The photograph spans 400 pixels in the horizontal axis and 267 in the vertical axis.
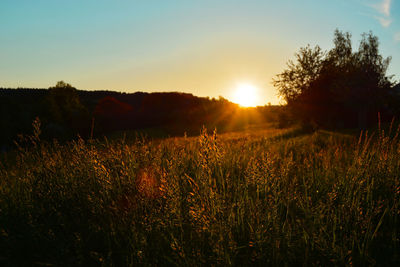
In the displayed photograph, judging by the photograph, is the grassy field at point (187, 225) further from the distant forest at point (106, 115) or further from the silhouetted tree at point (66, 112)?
the silhouetted tree at point (66, 112)

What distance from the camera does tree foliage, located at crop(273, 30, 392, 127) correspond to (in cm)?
2405

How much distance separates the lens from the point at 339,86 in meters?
24.4

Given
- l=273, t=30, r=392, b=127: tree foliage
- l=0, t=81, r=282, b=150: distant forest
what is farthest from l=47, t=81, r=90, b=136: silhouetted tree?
l=273, t=30, r=392, b=127: tree foliage

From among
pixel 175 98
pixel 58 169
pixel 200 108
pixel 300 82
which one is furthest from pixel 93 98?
pixel 58 169

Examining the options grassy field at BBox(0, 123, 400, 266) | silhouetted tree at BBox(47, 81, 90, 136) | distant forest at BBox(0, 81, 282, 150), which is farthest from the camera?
silhouetted tree at BBox(47, 81, 90, 136)

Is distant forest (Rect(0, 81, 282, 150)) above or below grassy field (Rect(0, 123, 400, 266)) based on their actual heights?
above

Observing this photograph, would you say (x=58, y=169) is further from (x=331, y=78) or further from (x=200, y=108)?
(x=200, y=108)

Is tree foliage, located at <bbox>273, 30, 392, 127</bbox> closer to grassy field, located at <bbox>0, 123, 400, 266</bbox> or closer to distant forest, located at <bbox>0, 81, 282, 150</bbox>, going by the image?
distant forest, located at <bbox>0, 81, 282, 150</bbox>

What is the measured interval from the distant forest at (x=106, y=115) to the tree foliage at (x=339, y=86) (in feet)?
11.2

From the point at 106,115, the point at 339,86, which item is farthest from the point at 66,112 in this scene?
the point at 339,86

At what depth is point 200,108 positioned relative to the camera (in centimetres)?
5962

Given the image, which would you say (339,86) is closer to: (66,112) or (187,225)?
(187,225)

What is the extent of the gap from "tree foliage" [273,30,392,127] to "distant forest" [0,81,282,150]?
→ 11.2ft

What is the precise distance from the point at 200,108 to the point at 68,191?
5683 cm
